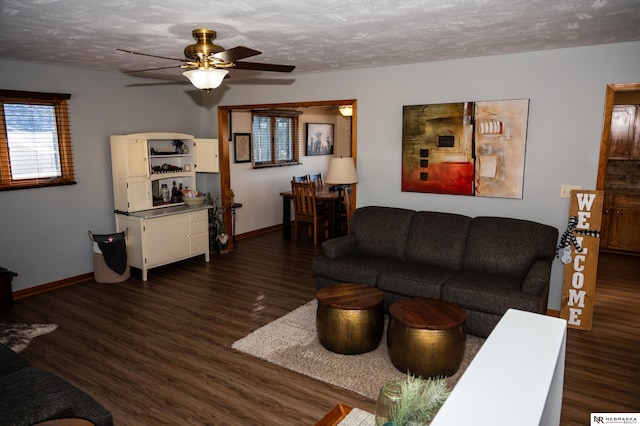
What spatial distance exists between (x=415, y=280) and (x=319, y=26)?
220 centimetres

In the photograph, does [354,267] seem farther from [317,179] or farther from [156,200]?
[317,179]

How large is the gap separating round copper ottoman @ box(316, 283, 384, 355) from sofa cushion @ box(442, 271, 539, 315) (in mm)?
681

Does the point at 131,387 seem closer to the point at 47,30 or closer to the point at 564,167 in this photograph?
the point at 47,30

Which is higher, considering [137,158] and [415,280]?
[137,158]

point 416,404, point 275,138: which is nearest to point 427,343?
point 416,404

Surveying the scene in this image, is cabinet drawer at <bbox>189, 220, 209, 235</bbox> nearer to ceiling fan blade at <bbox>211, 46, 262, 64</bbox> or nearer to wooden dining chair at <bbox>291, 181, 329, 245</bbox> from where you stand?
wooden dining chair at <bbox>291, 181, 329, 245</bbox>

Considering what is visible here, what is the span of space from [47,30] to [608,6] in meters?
3.66

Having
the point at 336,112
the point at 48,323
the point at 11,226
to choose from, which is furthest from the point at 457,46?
the point at 336,112

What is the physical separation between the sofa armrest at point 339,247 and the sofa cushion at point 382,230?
81mm

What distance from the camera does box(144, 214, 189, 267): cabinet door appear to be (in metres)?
5.19

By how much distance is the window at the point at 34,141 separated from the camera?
4449mm

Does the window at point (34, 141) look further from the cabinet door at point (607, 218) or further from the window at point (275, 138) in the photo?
the cabinet door at point (607, 218)

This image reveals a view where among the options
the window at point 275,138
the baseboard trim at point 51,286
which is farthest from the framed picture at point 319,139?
the baseboard trim at point 51,286

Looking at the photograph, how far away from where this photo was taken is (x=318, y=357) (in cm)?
332
